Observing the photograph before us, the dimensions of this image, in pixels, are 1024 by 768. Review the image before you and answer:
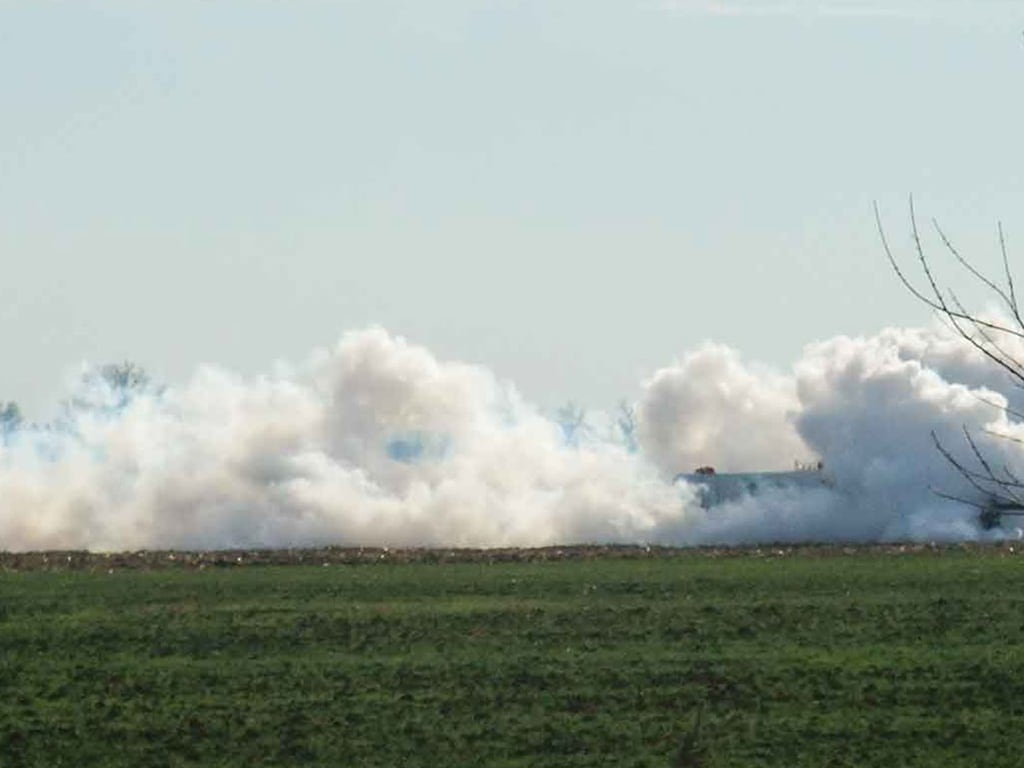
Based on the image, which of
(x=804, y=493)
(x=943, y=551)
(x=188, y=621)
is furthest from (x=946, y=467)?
(x=188, y=621)

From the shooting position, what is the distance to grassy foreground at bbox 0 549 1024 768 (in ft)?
98.9

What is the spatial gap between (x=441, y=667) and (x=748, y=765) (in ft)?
32.1

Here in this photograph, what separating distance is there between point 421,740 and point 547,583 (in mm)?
25732

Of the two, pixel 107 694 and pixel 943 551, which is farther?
pixel 943 551

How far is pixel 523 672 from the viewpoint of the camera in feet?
120

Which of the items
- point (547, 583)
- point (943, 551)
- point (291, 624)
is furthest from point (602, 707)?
point (943, 551)

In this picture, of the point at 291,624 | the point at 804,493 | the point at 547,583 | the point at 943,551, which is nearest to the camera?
the point at 291,624

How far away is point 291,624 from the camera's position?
4534cm

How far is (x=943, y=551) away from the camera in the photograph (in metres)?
69.9

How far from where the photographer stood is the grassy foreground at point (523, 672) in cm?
3016

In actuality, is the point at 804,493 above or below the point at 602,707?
above

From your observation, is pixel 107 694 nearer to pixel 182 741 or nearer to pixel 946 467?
pixel 182 741

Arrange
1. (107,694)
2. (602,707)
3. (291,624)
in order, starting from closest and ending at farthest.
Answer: (602,707), (107,694), (291,624)

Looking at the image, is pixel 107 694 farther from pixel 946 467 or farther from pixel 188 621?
pixel 946 467
